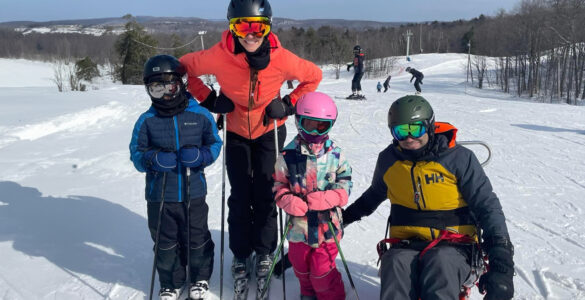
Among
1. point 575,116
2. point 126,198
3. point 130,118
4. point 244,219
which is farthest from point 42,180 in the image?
point 575,116

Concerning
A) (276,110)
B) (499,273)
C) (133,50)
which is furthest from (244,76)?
(133,50)

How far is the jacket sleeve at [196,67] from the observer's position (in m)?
2.78

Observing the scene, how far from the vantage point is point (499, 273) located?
2.02 metres

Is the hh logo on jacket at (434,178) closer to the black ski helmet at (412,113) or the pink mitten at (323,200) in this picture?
the black ski helmet at (412,113)

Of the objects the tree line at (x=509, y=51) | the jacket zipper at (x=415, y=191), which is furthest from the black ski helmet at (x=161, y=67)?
the tree line at (x=509, y=51)

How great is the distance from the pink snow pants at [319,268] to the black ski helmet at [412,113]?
950 millimetres

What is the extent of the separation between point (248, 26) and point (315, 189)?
46.0 inches

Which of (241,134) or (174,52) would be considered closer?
(241,134)

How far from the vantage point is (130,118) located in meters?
10.1

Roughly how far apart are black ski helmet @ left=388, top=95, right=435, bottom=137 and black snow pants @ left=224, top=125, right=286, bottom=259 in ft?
3.31

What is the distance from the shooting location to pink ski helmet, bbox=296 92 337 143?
2389 millimetres

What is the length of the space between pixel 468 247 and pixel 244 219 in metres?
1.58

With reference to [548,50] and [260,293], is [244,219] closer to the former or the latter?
[260,293]

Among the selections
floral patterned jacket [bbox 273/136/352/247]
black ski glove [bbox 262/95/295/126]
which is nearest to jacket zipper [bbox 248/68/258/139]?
black ski glove [bbox 262/95/295/126]
